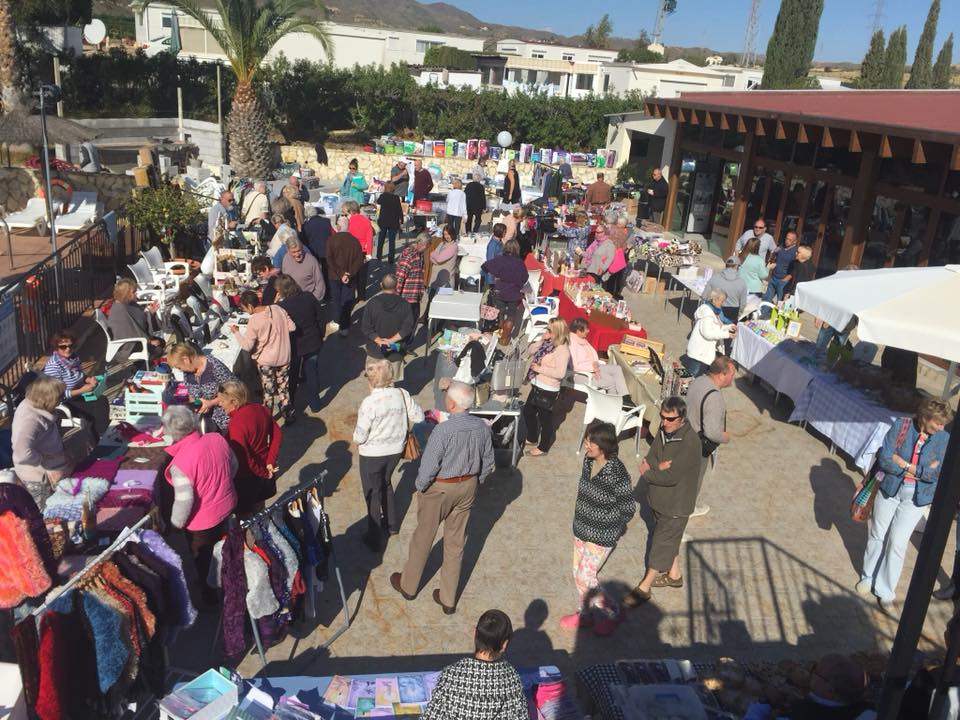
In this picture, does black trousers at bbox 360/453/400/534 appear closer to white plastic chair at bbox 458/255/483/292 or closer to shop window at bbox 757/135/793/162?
white plastic chair at bbox 458/255/483/292

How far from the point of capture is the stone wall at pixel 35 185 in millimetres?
16734

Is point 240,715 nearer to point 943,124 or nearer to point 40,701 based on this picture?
point 40,701

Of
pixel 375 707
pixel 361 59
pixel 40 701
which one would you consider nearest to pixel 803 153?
pixel 375 707

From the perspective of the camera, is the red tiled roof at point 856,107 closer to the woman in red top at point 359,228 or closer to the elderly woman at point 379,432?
the woman in red top at point 359,228

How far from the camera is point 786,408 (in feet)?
33.0

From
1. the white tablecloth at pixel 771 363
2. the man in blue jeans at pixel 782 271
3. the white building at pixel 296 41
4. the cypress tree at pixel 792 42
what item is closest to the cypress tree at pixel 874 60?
the cypress tree at pixel 792 42

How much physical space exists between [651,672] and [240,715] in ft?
7.88

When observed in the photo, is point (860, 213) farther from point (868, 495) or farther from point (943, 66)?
point (943, 66)

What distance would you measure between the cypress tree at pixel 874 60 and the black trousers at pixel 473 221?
200 ft

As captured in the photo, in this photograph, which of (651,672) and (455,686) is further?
(651,672)

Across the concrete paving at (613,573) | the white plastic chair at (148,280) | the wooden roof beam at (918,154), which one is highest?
the wooden roof beam at (918,154)

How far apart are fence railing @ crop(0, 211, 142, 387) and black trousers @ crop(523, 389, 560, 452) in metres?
5.44

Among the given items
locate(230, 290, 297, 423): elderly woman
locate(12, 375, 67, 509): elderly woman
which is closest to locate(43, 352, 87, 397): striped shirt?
locate(230, 290, 297, 423): elderly woman

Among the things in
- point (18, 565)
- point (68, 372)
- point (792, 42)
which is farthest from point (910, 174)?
point (792, 42)
